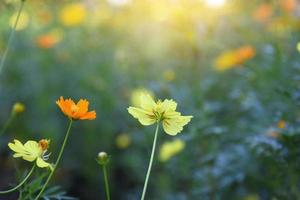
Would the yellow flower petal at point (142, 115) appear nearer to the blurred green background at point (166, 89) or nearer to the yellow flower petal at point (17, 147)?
the yellow flower petal at point (17, 147)

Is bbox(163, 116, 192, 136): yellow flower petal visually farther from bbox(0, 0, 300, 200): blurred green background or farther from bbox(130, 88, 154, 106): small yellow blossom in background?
bbox(130, 88, 154, 106): small yellow blossom in background

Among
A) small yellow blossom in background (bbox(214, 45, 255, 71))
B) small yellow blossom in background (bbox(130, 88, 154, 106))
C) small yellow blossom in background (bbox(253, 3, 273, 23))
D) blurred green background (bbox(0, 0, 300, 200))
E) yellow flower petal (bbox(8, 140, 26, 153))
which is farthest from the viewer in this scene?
small yellow blossom in background (bbox(253, 3, 273, 23))

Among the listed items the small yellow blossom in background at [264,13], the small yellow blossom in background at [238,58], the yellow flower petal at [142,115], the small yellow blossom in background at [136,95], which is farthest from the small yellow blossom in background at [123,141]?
the yellow flower petal at [142,115]

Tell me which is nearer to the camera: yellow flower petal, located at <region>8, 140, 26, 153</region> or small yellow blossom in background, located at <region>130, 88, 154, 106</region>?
yellow flower petal, located at <region>8, 140, 26, 153</region>

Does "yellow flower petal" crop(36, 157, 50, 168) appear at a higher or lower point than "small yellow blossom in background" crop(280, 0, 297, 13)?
lower

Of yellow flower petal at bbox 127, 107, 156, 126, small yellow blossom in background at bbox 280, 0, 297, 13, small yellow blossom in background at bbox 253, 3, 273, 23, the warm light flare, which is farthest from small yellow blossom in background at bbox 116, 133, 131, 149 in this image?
yellow flower petal at bbox 127, 107, 156, 126

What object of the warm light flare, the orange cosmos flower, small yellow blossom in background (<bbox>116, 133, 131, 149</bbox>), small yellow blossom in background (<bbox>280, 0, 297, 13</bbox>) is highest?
small yellow blossom in background (<bbox>280, 0, 297, 13</bbox>)

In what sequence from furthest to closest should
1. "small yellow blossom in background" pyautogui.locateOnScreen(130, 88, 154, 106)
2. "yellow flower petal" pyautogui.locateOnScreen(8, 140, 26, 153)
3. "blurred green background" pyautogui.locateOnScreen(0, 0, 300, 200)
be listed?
"small yellow blossom in background" pyautogui.locateOnScreen(130, 88, 154, 106)
"blurred green background" pyautogui.locateOnScreen(0, 0, 300, 200)
"yellow flower petal" pyautogui.locateOnScreen(8, 140, 26, 153)

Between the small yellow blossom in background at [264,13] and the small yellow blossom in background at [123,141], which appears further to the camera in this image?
the small yellow blossom in background at [264,13]

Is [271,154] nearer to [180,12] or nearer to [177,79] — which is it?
[180,12]

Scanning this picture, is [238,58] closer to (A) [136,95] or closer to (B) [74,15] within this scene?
(A) [136,95]
